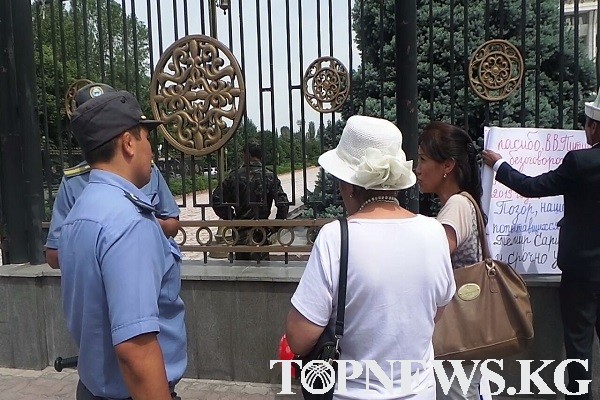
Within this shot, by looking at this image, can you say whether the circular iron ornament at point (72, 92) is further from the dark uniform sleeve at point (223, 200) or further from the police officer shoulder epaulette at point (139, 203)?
the police officer shoulder epaulette at point (139, 203)

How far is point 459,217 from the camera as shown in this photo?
2.36 m

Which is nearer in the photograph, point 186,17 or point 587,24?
point 186,17

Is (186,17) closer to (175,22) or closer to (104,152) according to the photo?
(175,22)

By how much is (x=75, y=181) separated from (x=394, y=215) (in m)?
1.80

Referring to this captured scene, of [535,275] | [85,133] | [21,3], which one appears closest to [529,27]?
[535,275]

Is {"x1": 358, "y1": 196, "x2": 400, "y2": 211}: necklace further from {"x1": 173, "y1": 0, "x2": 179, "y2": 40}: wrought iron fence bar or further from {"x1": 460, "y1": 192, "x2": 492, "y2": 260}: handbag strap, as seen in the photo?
{"x1": 173, "y1": 0, "x2": 179, "y2": 40}: wrought iron fence bar

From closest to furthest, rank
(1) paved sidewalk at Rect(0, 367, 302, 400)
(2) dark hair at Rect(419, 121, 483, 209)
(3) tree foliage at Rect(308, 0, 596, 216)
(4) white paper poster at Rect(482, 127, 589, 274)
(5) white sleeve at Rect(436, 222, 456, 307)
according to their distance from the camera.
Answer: (5) white sleeve at Rect(436, 222, 456, 307) → (2) dark hair at Rect(419, 121, 483, 209) → (4) white paper poster at Rect(482, 127, 589, 274) → (1) paved sidewalk at Rect(0, 367, 302, 400) → (3) tree foliage at Rect(308, 0, 596, 216)

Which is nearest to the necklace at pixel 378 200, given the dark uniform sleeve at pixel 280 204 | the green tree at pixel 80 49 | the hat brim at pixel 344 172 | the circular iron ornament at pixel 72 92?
the hat brim at pixel 344 172

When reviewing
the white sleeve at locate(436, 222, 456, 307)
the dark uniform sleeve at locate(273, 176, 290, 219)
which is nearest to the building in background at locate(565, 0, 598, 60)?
the dark uniform sleeve at locate(273, 176, 290, 219)

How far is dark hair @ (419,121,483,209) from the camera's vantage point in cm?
245

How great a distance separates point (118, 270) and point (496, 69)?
310 centimetres

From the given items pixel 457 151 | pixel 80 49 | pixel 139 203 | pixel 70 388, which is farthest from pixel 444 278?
pixel 80 49

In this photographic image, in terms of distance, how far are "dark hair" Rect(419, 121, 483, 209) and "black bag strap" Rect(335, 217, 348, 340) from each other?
923mm

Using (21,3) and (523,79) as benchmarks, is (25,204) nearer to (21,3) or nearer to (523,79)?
(21,3)
